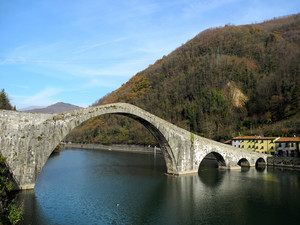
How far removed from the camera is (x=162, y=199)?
76.6ft

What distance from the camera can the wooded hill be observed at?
61938 millimetres

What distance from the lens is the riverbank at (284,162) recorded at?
40000 millimetres

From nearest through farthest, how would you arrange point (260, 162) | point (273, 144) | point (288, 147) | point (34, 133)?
point (34, 133) → point (288, 147) → point (260, 162) → point (273, 144)

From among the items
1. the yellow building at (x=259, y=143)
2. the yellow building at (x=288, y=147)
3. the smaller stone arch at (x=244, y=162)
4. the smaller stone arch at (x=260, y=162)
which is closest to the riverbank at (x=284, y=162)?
the smaller stone arch at (x=260, y=162)

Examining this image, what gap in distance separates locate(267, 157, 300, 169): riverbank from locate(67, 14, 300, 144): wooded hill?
866 centimetres

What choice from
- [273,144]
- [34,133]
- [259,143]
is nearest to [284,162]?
[273,144]

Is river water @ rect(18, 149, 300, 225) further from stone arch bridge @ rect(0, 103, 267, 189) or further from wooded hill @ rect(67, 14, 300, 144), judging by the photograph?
wooded hill @ rect(67, 14, 300, 144)

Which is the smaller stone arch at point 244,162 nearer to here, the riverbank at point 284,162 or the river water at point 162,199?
the riverbank at point 284,162

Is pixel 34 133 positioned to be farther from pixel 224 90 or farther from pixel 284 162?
pixel 224 90

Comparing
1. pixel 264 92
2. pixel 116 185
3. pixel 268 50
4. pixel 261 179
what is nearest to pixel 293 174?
pixel 261 179

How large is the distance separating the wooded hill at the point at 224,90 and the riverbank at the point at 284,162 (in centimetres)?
866

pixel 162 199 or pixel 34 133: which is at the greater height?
pixel 34 133

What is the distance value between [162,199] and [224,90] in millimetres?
60908

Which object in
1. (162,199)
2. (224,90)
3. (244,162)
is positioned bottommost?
(162,199)
